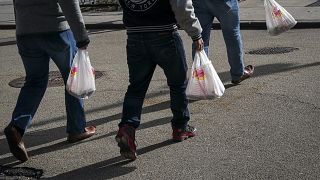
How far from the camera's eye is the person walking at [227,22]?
21.9 feet

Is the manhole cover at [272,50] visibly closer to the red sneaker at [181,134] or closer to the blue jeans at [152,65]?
the red sneaker at [181,134]

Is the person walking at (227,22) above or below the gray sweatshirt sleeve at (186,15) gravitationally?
below

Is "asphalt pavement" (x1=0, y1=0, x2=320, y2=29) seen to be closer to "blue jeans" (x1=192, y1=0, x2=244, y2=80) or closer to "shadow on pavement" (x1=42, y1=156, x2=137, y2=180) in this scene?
"blue jeans" (x1=192, y1=0, x2=244, y2=80)

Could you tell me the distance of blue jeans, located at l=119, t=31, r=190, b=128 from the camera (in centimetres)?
459

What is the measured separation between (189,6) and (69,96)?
1353 mm

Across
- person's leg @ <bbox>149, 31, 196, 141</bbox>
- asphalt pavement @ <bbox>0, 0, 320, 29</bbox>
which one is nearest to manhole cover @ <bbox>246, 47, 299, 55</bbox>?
asphalt pavement @ <bbox>0, 0, 320, 29</bbox>

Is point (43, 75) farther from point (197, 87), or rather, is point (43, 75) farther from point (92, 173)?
point (197, 87)

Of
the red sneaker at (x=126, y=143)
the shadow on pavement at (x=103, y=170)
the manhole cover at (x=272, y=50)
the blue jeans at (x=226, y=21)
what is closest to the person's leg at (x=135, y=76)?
the red sneaker at (x=126, y=143)

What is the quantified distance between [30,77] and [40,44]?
31 cm

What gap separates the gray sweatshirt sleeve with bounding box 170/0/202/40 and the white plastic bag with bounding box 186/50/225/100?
0.23 m

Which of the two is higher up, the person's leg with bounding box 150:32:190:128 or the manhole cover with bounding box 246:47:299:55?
the person's leg with bounding box 150:32:190:128

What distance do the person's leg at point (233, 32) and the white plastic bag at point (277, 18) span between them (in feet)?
1.19

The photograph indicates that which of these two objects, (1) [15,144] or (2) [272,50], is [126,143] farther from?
(2) [272,50]

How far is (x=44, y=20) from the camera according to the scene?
4.74 metres
